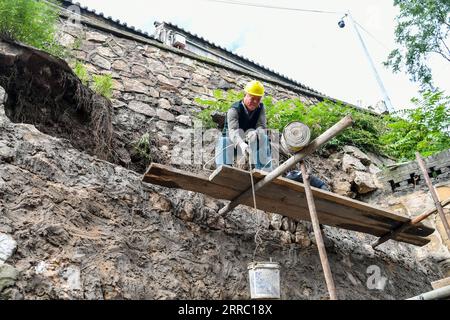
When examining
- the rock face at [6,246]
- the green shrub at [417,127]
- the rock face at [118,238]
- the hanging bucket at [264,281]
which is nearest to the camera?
the rock face at [6,246]

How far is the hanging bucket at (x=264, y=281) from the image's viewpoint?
288cm

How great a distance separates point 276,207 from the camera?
3830mm

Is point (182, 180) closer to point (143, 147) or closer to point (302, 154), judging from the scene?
point (302, 154)

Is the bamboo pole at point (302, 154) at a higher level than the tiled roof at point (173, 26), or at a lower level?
lower

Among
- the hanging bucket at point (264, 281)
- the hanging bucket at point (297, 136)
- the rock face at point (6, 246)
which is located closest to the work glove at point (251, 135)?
the hanging bucket at point (297, 136)

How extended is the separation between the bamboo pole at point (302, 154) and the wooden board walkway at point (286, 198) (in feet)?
0.16

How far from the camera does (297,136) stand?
312cm

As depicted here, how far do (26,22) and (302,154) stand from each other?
3032 mm

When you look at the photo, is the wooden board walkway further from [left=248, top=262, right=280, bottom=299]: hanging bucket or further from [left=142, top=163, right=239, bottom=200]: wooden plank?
[left=248, top=262, right=280, bottom=299]: hanging bucket

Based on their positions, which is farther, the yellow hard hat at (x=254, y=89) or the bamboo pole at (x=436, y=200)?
the bamboo pole at (x=436, y=200)

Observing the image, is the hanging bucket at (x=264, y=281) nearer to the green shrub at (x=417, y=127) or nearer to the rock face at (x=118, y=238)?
the rock face at (x=118, y=238)

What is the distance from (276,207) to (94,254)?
170 cm
